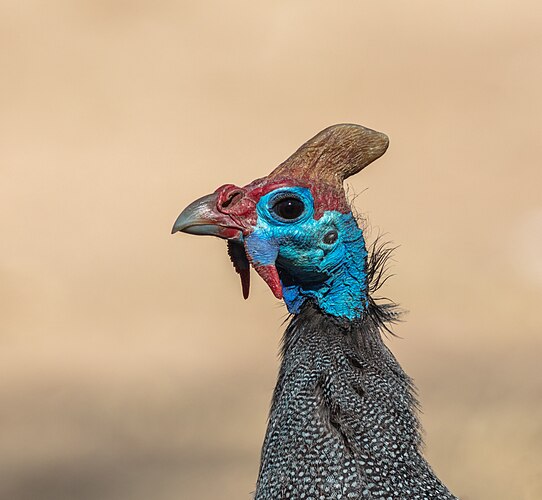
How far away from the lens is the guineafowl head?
7.15 metres

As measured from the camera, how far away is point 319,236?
7.19 metres

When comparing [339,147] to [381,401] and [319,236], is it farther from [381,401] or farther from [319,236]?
[381,401]

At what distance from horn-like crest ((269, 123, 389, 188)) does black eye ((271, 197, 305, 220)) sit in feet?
0.74

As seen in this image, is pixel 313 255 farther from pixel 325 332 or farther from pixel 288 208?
pixel 325 332

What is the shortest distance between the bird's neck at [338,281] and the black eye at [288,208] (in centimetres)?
35

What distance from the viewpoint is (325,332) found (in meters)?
7.15

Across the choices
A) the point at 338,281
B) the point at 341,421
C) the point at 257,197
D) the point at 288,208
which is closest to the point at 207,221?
the point at 257,197

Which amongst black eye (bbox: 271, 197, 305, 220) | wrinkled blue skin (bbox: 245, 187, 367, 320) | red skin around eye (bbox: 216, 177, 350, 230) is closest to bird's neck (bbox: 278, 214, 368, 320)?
wrinkled blue skin (bbox: 245, 187, 367, 320)

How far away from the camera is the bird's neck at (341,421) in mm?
6695

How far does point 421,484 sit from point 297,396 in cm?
100

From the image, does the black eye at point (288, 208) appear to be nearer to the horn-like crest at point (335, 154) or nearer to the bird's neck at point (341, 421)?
the horn-like crest at point (335, 154)

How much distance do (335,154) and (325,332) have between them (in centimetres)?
131

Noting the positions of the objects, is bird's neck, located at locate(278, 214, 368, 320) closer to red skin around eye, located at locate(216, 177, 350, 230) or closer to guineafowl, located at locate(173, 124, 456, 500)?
guineafowl, located at locate(173, 124, 456, 500)

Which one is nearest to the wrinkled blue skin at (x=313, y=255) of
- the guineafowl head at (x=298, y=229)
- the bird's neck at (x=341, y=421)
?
the guineafowl head at (x=298, y=229)
